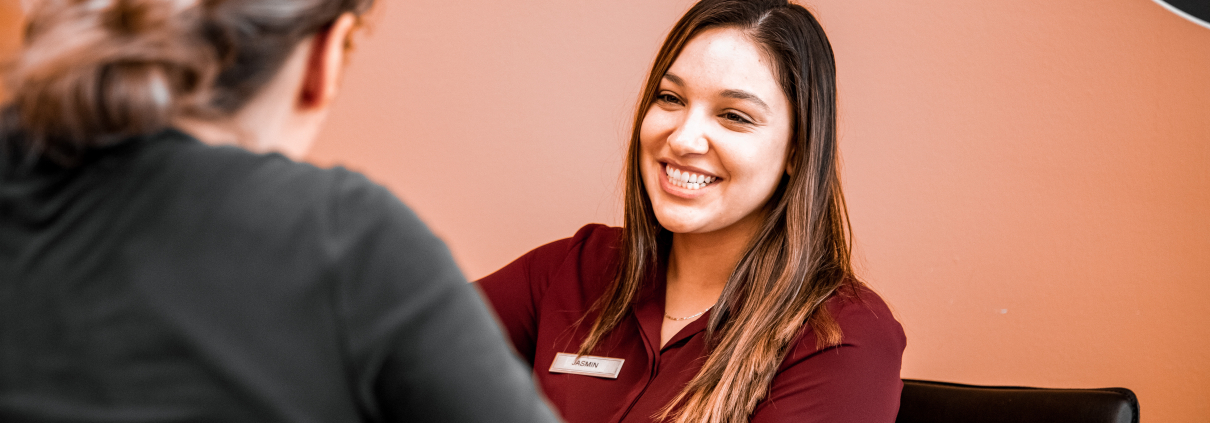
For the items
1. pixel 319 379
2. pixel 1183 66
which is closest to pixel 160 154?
pixel 319 379

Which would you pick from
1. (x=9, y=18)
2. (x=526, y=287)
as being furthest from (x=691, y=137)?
(x=9, y=18)

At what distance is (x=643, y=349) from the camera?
57.7 inches

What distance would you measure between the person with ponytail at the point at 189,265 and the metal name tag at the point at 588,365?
0.93 m

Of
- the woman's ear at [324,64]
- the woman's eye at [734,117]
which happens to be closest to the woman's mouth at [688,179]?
the woman's eye at [734,117]

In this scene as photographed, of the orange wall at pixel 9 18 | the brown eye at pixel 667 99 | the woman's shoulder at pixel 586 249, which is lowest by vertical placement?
the woman's shoulder at pixel 586 249

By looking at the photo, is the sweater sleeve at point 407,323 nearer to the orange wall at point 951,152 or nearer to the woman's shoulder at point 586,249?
the woman's shoulder at point 586,249

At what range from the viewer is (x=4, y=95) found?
56cm

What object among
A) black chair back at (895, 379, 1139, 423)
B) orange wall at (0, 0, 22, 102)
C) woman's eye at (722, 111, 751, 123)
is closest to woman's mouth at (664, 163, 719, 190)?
woman's eye at (722, 111, 751, 123)

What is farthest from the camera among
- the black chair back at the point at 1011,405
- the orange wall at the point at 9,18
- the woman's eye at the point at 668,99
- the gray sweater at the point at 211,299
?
→ the orange wall at the point at 9,18

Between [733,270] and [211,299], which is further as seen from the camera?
[733,270]

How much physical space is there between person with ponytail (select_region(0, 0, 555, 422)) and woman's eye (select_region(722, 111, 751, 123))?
37.9 inches

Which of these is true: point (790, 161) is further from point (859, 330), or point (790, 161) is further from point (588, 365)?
point (588, 365)

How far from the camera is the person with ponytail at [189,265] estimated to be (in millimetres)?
484

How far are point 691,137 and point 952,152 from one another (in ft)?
2.57
